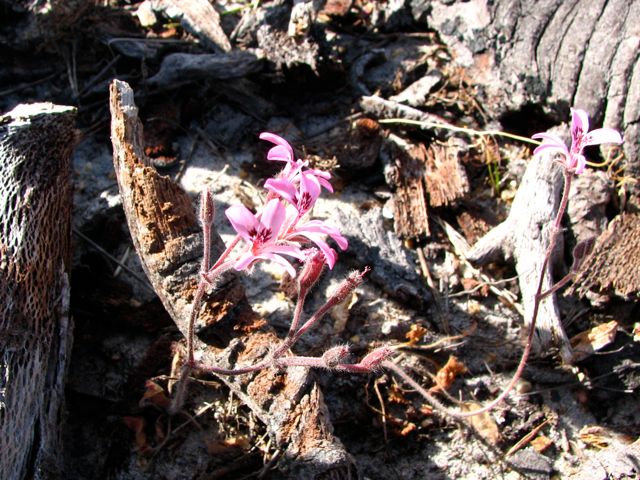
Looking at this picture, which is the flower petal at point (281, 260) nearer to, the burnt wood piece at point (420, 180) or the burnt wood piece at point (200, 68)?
the burnt wood piece at point (420, 180)

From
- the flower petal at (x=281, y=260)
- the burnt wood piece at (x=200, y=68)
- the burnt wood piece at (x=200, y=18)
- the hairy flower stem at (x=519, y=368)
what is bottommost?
the hairy flower stem at (x=519, y=368)

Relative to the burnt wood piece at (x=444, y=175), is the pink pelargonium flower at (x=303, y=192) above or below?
above

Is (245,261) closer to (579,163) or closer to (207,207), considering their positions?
(207,207)

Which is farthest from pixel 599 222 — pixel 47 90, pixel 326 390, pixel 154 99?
pixel 47 90

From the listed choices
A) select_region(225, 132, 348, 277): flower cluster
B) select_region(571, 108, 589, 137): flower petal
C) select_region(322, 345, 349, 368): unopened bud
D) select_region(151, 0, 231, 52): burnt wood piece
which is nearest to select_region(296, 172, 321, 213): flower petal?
select_region(225, 132, 348, 277): flower cluster

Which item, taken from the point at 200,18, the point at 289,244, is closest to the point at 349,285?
the point at 289,244

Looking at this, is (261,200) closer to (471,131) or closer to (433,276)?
(433,276)

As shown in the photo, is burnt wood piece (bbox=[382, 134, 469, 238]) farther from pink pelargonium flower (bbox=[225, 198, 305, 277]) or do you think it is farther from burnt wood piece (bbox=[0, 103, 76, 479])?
burnt wood piece (bbox=[0, 103, 76, 479])

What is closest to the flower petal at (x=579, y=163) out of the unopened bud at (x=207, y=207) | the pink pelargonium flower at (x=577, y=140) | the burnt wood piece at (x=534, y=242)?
the pink pelargonium flower at (x=577, y=140)
